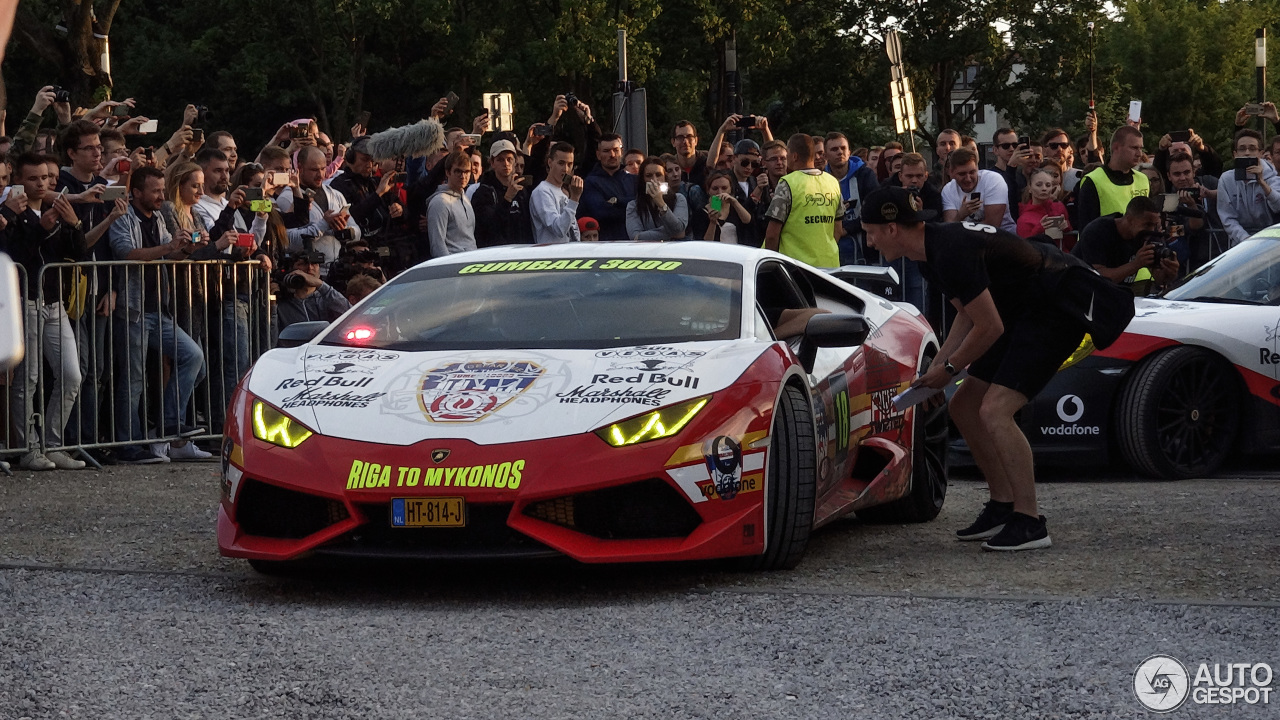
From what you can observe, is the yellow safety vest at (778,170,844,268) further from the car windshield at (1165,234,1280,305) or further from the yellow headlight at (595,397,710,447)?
the yellow headlight at (595,397,710,447)

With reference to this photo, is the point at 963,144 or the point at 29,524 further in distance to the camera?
the point at 963,144

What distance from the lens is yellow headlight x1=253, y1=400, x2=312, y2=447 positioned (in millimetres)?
6172

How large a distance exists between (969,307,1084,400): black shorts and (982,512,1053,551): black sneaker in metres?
0.53

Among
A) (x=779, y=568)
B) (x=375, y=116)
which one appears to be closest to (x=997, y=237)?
(x=779, y=568)

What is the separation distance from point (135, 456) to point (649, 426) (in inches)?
224

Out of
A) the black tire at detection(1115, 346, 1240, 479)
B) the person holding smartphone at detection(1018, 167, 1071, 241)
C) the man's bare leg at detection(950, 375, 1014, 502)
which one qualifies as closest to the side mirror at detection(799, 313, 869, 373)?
the man's bare leg at detection(950, 375, 1014, 502)

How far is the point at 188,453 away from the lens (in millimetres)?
10930

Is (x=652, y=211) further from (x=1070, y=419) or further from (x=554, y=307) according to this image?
(x=554, y=307)

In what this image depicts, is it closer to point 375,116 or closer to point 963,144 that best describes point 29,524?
point 963,144

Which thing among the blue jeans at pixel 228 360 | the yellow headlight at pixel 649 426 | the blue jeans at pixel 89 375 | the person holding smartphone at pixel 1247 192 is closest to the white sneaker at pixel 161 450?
the blue jeans at pixel 89 375

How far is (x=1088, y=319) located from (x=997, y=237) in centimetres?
52

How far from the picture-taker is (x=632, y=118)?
1870 centimetres

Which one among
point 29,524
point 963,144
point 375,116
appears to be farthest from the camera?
point 375,116

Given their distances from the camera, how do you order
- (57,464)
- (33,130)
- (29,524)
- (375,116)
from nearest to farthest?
(29,524), (57,464), (33,130), (375,116)
